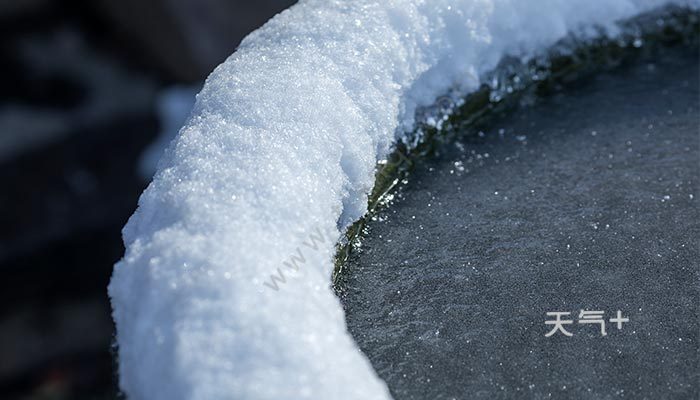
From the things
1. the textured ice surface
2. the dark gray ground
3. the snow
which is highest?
the textured ice surface

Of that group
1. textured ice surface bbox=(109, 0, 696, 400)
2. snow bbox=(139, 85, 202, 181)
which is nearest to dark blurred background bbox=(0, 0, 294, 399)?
snow bbox=(139, 85, 202, 181)

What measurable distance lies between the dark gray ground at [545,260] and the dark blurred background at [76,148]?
13.9ft

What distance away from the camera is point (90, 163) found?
19.2ft

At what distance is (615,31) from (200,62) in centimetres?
440

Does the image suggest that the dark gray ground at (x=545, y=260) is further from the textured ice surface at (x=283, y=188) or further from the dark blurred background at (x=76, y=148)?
the dark blurred background at (x=76, y=148)

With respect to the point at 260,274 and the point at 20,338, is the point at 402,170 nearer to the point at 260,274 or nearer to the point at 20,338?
the point at 260,274

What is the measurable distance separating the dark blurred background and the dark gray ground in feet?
13.9

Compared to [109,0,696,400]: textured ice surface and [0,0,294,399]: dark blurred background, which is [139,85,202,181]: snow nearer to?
[0,0,294,399]: dark blurred background

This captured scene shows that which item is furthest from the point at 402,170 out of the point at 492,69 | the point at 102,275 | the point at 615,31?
the point at 102,275

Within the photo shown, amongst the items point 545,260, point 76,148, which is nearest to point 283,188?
point 545,260

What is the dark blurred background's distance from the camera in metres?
5.58

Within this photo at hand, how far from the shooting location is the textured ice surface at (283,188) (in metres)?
1.26

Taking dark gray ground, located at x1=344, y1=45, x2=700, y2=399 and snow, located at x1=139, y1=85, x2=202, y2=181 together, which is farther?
snow, located at x1=139, y1=85, x2=202, y2=181

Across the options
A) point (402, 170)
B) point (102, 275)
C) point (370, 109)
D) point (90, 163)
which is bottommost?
point (102, 275)
